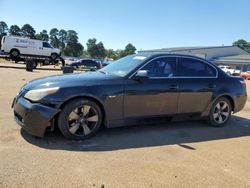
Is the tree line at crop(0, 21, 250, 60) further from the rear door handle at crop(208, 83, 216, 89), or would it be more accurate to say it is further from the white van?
the rear door handle at crop(208, 83, 216, 89)

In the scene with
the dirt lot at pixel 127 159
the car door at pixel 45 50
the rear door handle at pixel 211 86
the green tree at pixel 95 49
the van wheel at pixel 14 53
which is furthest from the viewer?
the green tree at pixel 95 49

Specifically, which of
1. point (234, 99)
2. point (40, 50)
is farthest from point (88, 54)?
point (234, 99)

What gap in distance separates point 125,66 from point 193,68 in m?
1.55

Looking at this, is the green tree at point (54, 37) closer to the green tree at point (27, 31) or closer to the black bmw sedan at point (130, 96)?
the green tree at point (27, 31)

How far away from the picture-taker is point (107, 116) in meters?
4.66

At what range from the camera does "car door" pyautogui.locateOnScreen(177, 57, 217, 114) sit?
5371mm

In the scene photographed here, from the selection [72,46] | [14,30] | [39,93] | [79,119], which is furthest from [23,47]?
[14,30]

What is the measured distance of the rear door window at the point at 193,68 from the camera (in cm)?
546

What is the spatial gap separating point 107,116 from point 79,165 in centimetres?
132

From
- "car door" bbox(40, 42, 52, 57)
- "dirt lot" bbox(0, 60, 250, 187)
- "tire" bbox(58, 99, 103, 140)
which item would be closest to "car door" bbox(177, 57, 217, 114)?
"dirt lot" bbox(0, 60, 250, 187)

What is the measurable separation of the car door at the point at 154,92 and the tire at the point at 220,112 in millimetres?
1130

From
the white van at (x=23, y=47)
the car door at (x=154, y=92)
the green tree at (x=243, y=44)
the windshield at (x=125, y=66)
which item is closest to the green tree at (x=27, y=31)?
the white van at (x=23, y=47)

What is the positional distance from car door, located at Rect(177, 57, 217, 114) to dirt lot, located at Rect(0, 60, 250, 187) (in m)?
0.59

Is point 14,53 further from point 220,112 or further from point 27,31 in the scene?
point 27,31
